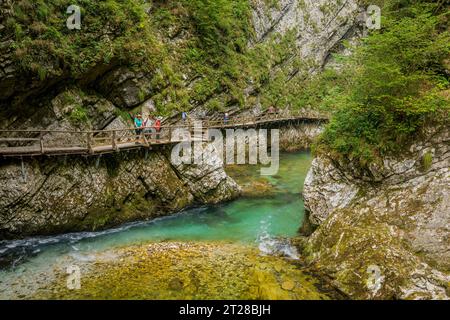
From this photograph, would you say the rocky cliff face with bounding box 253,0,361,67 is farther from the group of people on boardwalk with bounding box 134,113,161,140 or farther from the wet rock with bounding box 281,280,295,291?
the wet rock with bounding box 281,280,295,291

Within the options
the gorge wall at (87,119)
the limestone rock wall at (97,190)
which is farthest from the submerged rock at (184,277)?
the gorge wall at (87,119)

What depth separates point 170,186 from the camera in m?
17.9

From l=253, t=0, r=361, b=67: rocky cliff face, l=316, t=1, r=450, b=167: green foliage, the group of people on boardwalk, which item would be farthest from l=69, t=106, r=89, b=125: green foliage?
l=253, t=0, r=361, b=67: rocky cliff face

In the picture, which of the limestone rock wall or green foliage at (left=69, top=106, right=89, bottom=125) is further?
green foliage at (left=69, top=106, right=89, bottom=125)

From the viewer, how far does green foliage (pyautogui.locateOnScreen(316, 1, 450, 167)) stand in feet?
35.8

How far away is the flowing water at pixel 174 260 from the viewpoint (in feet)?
32.3

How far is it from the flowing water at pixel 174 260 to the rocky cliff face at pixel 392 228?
49.0 inches

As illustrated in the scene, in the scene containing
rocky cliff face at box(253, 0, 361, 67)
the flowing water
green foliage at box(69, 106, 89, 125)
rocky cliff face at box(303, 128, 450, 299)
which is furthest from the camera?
rocky cliff face at box(253, 0, 361, 67)

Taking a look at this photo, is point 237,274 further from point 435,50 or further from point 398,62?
point 435,50

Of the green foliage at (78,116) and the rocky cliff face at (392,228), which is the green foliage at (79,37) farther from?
the rocky cliff face at (392,228)

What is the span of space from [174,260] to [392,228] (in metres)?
7.78

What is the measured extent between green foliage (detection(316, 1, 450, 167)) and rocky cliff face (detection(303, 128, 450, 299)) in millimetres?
671

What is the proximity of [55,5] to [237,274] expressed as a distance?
1459 cm

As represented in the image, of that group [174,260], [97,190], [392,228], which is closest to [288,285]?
[392,228]
